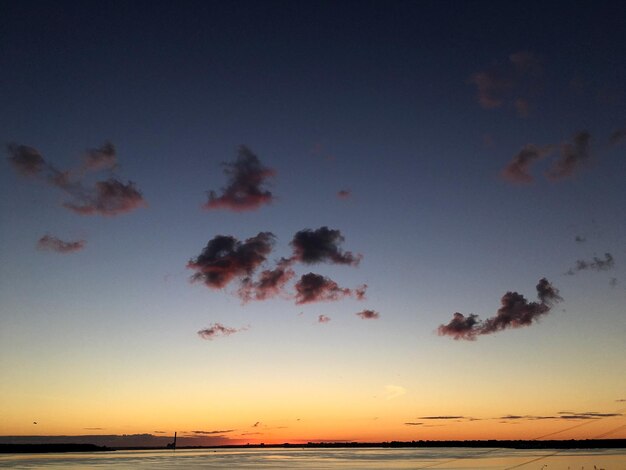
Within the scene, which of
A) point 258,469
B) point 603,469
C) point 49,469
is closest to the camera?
point 603,469

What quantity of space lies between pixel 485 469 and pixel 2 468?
74837mm

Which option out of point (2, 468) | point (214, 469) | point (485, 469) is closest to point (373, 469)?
point (485, 469)

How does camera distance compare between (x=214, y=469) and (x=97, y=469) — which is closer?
(x=97, y=469)

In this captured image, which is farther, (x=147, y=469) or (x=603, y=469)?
(x=147, y=469)

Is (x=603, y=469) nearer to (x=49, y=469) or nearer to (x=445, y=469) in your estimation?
(x=445, y=469)

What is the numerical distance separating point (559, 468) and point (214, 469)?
5513 centimetres

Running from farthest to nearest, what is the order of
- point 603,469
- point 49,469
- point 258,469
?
point 258,469 → point 49,469 → point 603,469

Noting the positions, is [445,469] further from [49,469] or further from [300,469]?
[49,469]

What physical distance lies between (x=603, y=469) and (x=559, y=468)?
668 cm

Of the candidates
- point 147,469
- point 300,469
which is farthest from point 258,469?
point 147,469

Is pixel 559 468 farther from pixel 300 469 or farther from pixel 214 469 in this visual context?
pixel 214 469

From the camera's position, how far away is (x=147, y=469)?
90375 millimetres

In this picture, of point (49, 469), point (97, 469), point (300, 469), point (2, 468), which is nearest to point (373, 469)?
point (300, 469)

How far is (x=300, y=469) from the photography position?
96375 millimetres
